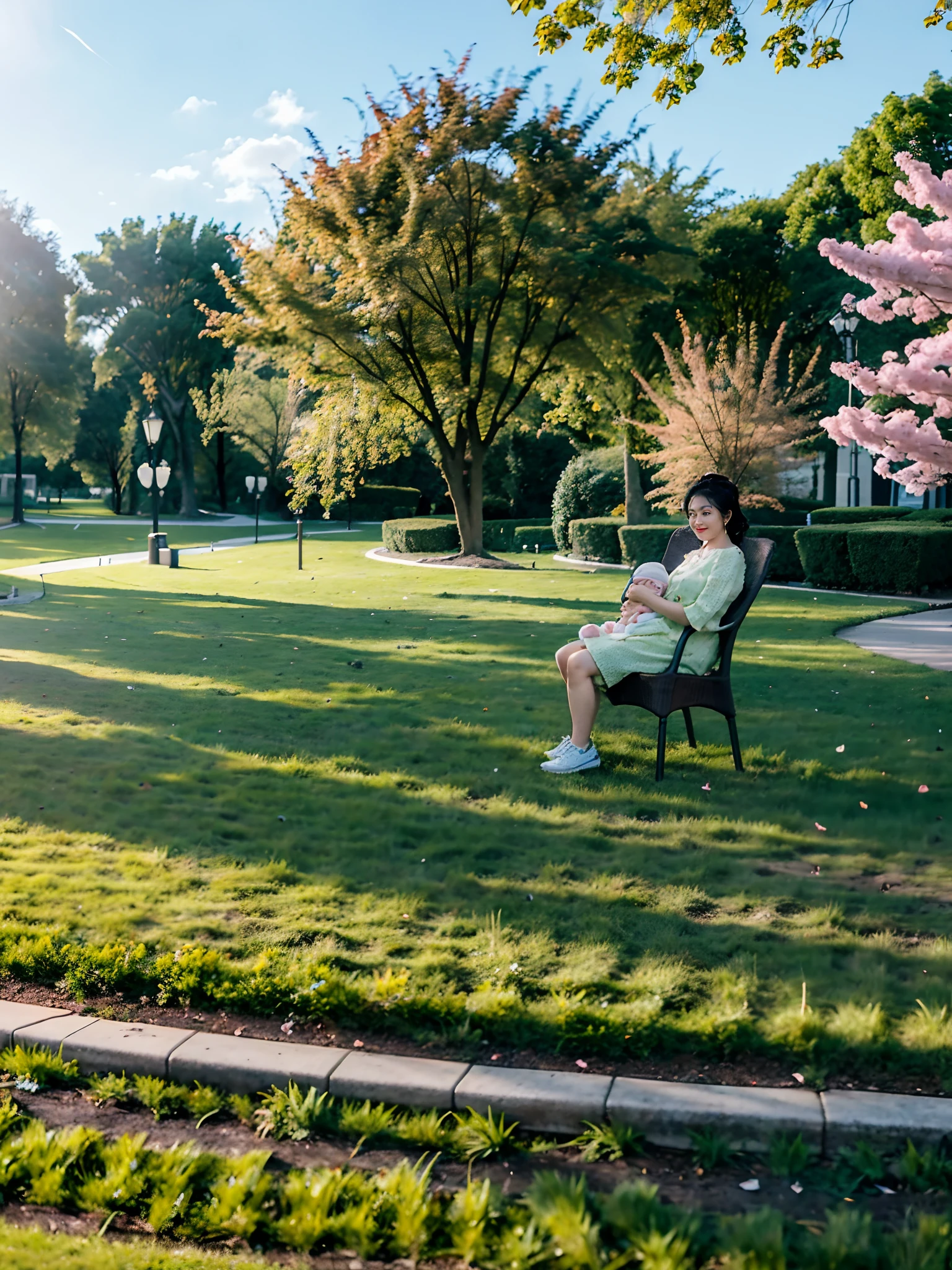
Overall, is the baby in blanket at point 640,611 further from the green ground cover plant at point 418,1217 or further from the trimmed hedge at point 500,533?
the trimmed hedge at point 500,533

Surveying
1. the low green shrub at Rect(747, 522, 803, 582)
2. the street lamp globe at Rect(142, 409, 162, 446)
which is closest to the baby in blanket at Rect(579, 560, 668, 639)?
the low green shrub at Rect(747, 522, 803, 582)

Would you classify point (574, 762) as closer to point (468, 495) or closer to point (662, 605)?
point (662, 605)

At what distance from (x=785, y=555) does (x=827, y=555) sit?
187 cm

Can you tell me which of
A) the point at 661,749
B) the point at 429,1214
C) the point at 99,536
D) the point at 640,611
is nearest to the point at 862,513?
the point at 640,611

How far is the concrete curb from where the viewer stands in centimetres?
262

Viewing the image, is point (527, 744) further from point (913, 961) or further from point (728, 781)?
point (913, 961)

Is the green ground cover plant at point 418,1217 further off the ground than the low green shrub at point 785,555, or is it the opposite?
the low green shrub at point 785,555

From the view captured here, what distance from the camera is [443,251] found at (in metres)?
22.8

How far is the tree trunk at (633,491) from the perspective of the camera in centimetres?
2786

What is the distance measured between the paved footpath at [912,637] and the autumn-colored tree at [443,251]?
1142cm

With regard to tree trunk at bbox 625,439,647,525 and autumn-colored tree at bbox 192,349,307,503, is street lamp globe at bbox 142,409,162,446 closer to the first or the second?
tree trunk at bbox 625,439,647,525

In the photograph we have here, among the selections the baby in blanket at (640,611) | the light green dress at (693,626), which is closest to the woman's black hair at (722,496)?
the light green dress at (693,626)

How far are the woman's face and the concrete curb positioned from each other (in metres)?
3.35

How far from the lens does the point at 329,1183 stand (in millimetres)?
2475
